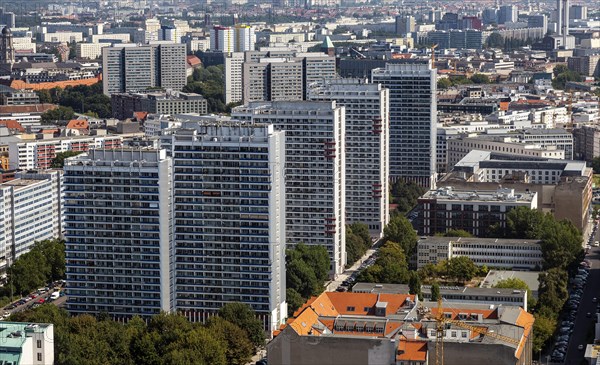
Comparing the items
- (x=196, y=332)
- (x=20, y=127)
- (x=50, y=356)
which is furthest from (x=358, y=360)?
(x=20, y=127)

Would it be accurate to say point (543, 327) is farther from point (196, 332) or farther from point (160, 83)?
point (160, 83)

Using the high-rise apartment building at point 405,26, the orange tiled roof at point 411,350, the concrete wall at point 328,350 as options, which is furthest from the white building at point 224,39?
the orange tiled roof at point 411,350

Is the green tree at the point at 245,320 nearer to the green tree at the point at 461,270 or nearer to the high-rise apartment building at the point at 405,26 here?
the green tree at the point at 461,270

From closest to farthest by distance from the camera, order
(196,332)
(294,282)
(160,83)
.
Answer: (196,332) → (294,282) → (160,83)

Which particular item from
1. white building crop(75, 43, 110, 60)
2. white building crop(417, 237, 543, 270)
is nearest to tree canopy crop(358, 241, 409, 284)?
white building crop(417, 237, 543, 270)

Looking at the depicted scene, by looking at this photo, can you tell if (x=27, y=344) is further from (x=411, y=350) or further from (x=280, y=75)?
(x=280, y=75)

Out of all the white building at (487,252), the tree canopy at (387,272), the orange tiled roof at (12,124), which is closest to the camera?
the tree canopy at (387,272)

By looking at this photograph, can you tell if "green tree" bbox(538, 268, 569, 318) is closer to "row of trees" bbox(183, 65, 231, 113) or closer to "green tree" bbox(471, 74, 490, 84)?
"row of trees" bbox(183, 65, 231, 113)
